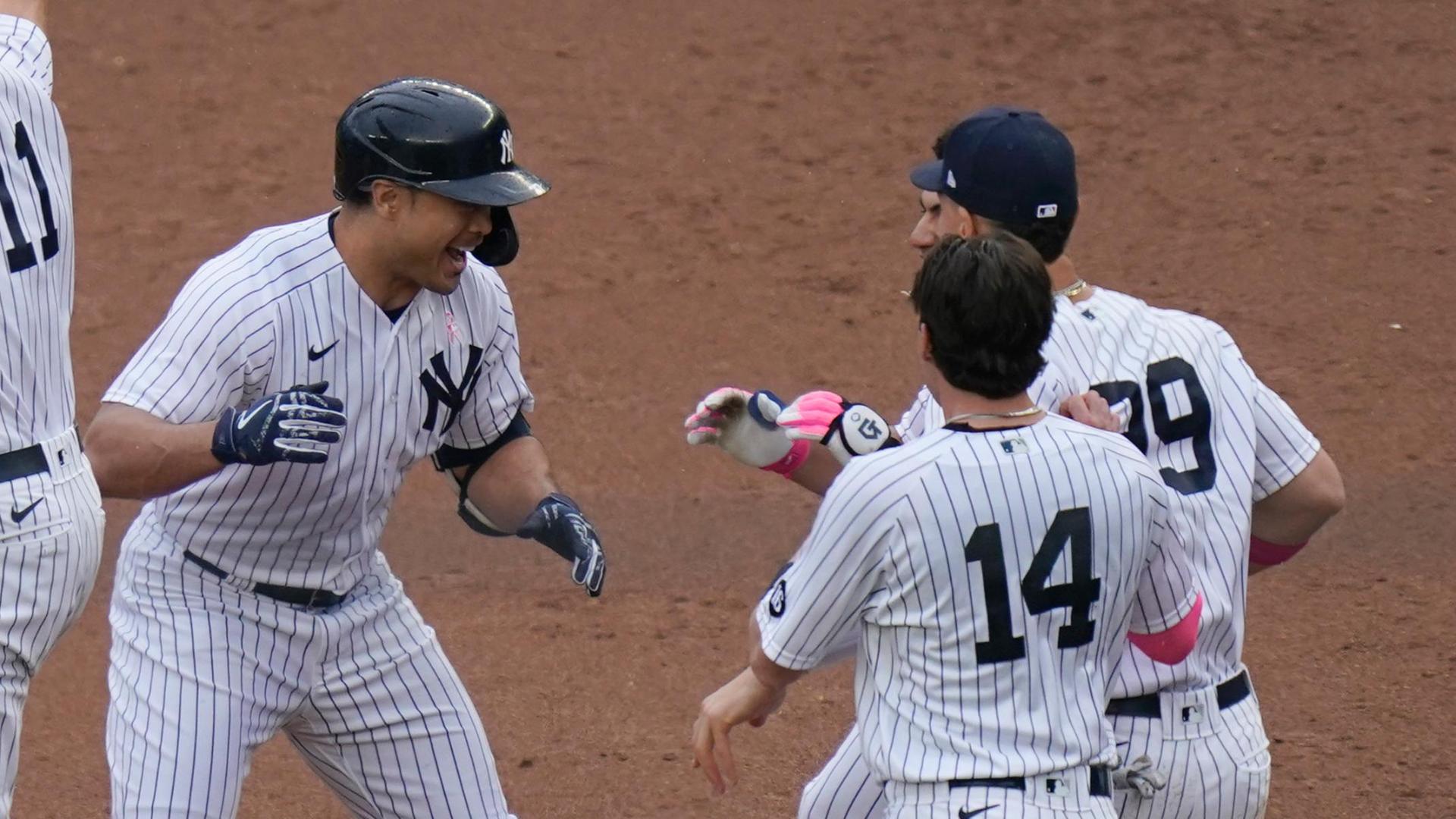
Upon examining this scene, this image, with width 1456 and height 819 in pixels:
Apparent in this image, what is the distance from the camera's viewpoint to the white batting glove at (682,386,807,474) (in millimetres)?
2955

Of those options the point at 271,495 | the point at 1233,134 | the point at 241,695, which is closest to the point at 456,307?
the point at 271,495

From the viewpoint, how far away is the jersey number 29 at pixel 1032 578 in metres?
2.41

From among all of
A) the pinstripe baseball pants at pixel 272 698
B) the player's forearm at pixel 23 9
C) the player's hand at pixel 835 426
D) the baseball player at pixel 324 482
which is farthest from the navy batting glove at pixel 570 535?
the player's forearm at pixel 23 9

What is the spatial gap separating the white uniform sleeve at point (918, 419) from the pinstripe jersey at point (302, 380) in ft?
2.87

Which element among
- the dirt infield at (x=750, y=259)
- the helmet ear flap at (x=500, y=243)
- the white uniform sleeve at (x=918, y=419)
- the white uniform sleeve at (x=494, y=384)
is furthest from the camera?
the dirt infield at (x=750, y=259)

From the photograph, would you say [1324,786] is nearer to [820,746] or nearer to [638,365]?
[820,746]

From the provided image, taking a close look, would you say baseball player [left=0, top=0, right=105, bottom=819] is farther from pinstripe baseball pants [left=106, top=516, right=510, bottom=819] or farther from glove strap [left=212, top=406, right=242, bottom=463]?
glove strap [left=212, top=406, right=242, bottom=463]

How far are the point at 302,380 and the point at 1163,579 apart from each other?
154cm

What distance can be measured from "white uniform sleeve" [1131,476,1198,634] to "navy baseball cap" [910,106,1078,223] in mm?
574

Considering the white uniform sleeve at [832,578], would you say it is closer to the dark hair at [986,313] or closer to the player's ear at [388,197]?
the dark hair at [986,313]

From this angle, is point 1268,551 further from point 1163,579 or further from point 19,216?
point 19,216

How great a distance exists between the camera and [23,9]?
3316 millimetres

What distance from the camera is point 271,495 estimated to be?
3174 millimetres

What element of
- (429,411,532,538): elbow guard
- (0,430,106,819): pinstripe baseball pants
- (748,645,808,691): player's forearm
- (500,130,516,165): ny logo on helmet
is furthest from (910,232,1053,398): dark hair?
(0,430,106,819): pinstripe baseball pants
